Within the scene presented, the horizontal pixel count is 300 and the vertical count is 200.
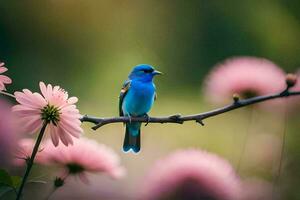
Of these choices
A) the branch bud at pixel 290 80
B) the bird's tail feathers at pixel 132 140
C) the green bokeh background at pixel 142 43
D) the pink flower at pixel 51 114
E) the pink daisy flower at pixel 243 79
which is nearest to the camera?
the pink flower at pixel 51 114

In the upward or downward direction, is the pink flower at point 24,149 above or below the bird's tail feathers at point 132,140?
below

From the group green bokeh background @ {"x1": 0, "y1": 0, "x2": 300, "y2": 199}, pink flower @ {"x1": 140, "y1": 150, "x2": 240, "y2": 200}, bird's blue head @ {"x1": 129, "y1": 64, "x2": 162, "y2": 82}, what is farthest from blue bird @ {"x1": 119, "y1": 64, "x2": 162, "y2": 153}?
pink flower @ {"x1": 140, "y1": 150, "x2": 240, "y2": 200}

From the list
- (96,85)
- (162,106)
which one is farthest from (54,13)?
(162,106)

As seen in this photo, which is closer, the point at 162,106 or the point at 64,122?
the point at 64,122

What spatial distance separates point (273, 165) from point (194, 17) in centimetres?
103

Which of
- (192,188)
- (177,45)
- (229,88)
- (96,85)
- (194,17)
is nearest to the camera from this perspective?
(192,188)

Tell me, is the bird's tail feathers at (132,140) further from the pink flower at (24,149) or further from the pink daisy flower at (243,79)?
the pink flower at (24,149)

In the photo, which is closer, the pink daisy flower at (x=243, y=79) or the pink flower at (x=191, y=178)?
the pink flower at (x=191, y=178)

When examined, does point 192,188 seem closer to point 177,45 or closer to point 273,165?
point 273,165

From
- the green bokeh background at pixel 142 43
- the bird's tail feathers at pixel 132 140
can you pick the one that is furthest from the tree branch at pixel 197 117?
the green bokeh background at pixel 142 43

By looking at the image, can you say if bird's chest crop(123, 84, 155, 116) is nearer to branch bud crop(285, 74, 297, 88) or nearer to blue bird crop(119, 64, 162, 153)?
blue bird crop(119, 64, 162, 153)

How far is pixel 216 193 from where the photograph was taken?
40cm

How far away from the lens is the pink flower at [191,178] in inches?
15.1

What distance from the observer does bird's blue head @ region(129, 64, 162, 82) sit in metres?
0.81
